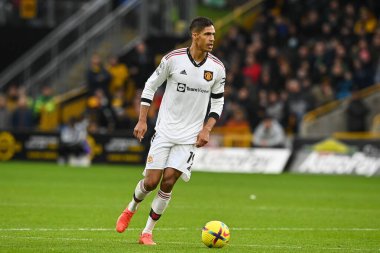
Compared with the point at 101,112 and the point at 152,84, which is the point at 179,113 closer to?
the point at 152,84

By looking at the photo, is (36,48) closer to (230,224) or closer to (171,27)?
(171,27)

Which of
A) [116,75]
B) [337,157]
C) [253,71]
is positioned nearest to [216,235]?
[337,157]

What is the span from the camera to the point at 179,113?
39.0 ft

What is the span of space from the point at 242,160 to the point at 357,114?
3.98 meters

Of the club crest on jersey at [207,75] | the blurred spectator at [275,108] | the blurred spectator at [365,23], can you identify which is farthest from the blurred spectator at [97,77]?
the club crest on jersey at [207,75]

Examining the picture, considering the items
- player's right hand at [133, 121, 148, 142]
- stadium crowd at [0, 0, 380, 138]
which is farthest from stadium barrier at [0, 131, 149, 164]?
player's right hand at [133, 121, 148, 142]

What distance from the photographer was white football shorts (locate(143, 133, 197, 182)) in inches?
462

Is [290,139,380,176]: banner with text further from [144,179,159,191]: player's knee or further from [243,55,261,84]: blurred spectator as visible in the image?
[144,179,159,191]: player's knee

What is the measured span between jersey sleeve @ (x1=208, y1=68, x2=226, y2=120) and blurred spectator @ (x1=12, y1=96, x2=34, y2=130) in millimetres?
23353

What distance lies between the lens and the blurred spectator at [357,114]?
101ft

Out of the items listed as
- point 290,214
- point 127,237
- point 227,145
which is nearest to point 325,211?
point 290,214

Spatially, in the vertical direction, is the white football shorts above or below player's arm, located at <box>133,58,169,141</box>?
below

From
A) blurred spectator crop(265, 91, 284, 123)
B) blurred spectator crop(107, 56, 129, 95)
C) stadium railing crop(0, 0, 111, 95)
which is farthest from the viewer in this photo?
stadium railing crop(0, 0, 111, 95)

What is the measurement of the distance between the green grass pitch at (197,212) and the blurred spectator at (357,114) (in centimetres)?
400
